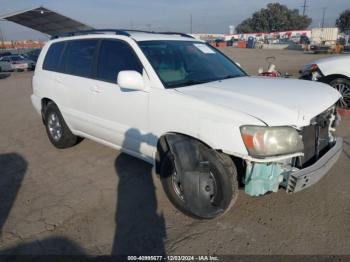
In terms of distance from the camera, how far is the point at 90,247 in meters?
2.78

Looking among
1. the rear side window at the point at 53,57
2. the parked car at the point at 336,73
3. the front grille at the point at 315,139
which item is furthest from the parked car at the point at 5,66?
the front grille at the point at 315,139

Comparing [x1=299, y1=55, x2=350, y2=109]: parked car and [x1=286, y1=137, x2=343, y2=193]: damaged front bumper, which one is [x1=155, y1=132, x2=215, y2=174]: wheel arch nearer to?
[x1=286, y1=137, x2=343, y2=193]: damaged front bumper

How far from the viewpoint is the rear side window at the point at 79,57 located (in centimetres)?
425

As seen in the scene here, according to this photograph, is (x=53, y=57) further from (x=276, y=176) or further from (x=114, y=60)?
(x=276, y=176)

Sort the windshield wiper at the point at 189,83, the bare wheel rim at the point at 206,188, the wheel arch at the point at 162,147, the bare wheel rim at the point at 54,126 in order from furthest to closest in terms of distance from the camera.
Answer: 1. the bare wheel rim at the point at 54,126
2. the windshield wiper at the point at 189,83
3. the wheel arch at the point at 162,147
4. the bare wheel rim at the point at 206,188

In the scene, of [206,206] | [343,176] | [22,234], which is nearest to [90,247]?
[22,234]

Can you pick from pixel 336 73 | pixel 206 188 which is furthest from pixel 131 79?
pixel 336 73

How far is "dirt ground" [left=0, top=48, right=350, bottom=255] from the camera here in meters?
2.78

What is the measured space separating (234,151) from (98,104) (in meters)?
2.10

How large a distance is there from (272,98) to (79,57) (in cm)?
289

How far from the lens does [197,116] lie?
113 inches

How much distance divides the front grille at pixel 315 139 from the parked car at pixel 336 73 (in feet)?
12.7

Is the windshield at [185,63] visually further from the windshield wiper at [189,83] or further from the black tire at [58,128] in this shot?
the black tire at [58,128]

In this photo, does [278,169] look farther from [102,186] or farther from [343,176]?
[102,186]
